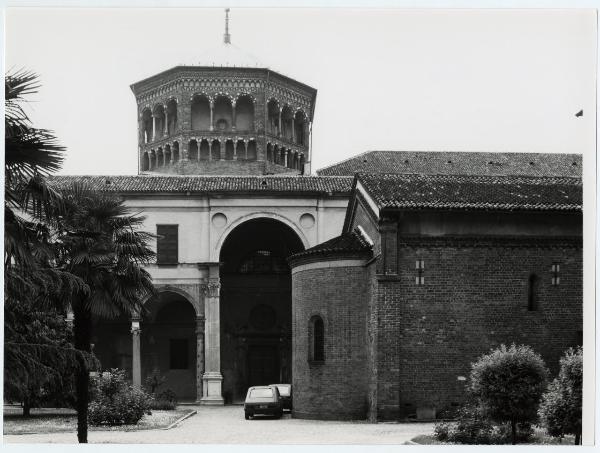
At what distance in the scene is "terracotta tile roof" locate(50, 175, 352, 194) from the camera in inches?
1870

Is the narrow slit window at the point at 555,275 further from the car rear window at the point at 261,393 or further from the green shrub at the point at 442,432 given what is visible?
the car rear window at the point at 261,393

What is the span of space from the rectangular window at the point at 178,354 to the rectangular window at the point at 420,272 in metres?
24.0

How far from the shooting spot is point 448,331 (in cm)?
2898

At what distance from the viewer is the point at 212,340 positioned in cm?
4703

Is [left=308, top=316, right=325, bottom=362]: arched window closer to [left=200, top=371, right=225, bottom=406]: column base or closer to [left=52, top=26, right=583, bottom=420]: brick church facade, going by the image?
[left=52, top=26, right=583, bottom=420]: brick church facade

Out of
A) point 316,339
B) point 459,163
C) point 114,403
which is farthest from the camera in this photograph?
point 459,163

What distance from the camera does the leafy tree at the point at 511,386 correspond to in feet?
77.6

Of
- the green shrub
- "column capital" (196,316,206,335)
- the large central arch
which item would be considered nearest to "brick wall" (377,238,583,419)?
the green shrub

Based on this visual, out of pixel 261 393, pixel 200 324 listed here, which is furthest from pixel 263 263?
pixel 261 393

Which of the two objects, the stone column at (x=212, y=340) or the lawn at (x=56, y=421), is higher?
the stone column at (x=212, y=340)

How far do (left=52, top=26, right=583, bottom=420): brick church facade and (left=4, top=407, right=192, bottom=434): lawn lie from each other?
4.12 m

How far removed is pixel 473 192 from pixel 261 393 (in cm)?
973

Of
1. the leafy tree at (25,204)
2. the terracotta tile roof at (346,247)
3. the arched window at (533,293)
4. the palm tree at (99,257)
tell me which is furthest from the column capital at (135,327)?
the leafy tree at (25,204)

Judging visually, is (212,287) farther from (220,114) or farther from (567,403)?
(567,403)
